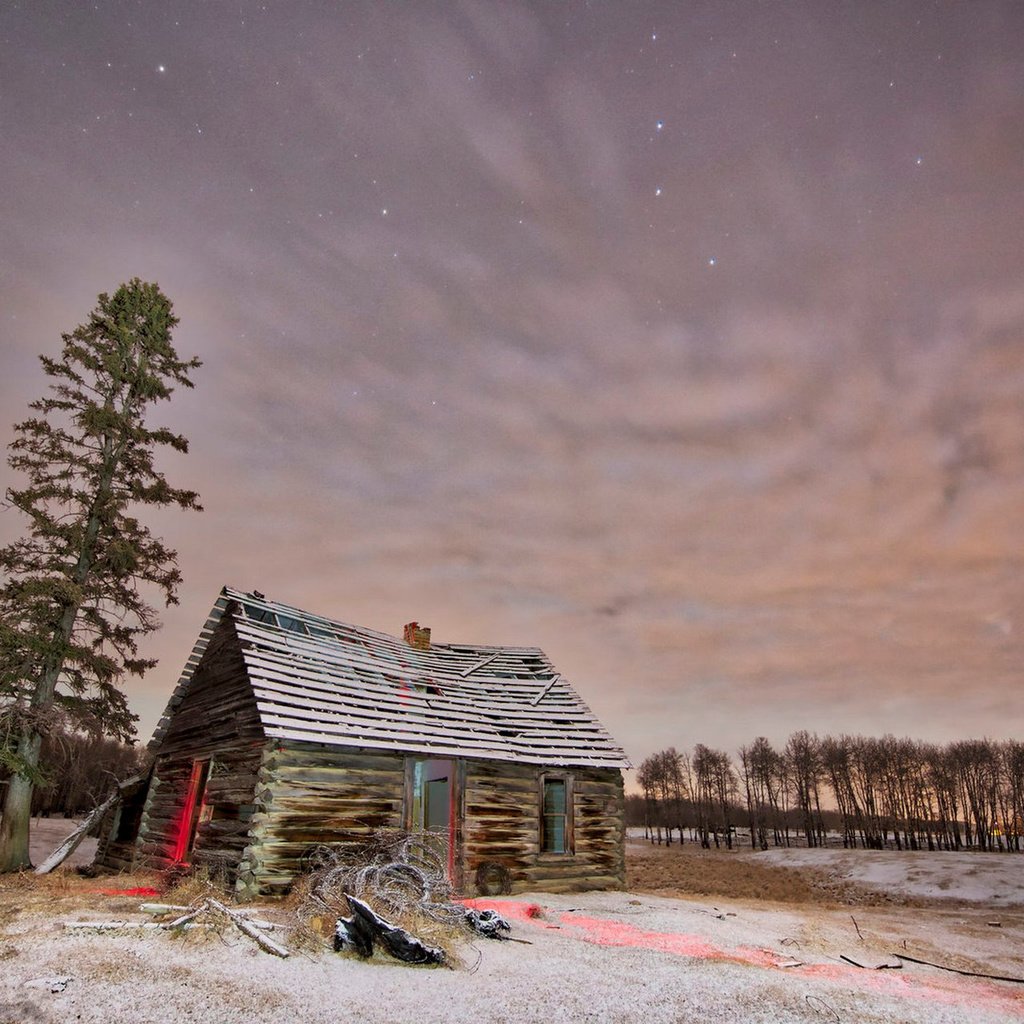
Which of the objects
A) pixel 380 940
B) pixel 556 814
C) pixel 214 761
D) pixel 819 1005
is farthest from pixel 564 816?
pixel 819 1005

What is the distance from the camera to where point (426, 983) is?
7523mm

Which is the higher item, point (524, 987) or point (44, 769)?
point (44, 769)

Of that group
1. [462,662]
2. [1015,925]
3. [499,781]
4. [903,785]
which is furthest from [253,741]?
[903,785]

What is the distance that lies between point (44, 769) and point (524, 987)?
15.6 meters

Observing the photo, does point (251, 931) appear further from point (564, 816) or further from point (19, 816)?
point (19, 816)

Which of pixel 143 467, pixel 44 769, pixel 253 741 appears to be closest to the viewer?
pixel 253 741

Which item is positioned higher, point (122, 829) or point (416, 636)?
point (416, 636)

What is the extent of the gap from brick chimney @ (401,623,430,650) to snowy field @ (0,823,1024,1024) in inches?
444

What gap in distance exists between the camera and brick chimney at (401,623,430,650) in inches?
895

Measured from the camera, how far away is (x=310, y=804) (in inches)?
519

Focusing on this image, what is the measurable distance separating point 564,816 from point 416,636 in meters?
8.30

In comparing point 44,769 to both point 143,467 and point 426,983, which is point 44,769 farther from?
point 426,983

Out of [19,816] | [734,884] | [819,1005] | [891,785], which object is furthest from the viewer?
[891,785]

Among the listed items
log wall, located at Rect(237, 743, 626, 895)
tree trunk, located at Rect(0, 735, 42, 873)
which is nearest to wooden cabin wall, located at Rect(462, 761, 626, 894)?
log wall, located at Rect(237, 743, 626, 895)
